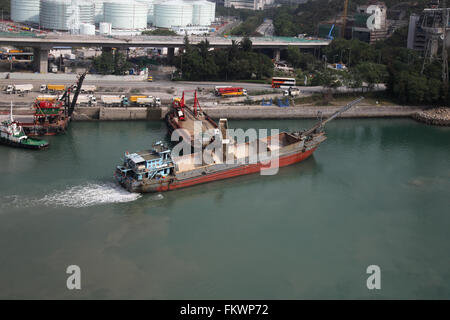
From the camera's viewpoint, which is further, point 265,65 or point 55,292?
point 265,65

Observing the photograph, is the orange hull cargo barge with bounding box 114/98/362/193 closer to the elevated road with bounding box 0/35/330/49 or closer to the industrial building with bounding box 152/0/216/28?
the elevated road with bounding box 0/35/330/49

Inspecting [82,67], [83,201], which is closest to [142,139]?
[83,201]

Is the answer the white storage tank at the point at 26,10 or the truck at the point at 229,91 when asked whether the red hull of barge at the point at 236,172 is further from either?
the white storage tank at the point at 26,10

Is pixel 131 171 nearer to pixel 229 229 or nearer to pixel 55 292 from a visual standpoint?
pixel 229 229

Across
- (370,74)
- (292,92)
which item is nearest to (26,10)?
(292,92)

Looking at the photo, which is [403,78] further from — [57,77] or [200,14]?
[200,14]

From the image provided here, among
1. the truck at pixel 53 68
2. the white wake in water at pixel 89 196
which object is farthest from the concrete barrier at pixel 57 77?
the white wake in water at pixel 89 196
